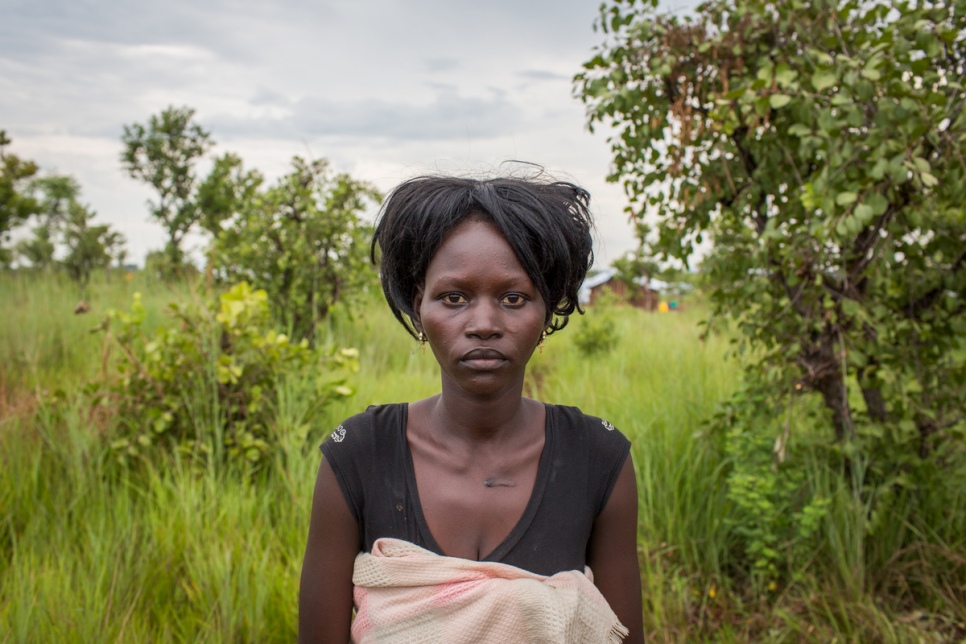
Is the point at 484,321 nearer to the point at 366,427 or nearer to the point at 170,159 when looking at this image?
the point at 366,427

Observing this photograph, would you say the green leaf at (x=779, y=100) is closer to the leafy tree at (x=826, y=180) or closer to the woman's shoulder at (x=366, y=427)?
the leafy tree at (x=826, y=180)

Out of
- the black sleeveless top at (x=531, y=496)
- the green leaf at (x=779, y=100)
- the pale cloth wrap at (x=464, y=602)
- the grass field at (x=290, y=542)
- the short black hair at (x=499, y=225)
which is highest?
the green leaf at (x=779, y=100)

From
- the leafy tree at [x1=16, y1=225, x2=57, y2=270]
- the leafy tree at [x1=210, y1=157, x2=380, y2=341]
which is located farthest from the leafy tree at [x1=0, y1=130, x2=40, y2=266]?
the leafy tree at [x1=210, y1=157, x2=380, y2=341]

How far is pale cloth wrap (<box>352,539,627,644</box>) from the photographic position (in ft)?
4.61

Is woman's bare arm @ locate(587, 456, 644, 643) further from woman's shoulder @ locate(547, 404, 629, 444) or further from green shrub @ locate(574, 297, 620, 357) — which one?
green shrub @ locate(574, 297, 620, 357)

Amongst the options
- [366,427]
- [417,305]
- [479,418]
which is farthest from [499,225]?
[366,427]

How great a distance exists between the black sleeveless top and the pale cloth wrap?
5 centimetres

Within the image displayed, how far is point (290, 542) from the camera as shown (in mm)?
3217

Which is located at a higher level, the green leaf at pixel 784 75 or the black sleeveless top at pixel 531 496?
the green leaf at pixel 784 75

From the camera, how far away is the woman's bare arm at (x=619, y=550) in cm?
165

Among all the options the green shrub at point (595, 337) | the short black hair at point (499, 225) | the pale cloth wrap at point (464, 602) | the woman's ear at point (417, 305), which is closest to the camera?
the pale cloth wrap at point (464, 602)

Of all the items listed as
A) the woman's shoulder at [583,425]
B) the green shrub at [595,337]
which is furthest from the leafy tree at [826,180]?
the green shrub at [595,337]

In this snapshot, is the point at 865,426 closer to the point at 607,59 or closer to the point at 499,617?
the point at 607,59

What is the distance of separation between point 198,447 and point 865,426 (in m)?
3.04
